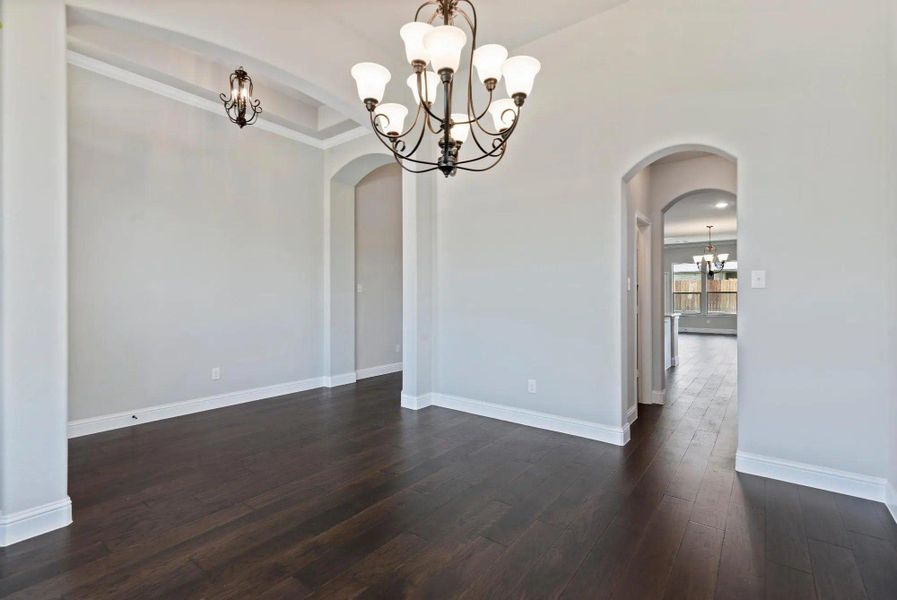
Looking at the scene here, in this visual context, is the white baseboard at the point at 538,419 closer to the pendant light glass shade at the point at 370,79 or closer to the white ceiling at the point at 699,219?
the pendant light glass shade at the point at 370,79

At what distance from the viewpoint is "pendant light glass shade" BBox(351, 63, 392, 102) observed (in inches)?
87.6

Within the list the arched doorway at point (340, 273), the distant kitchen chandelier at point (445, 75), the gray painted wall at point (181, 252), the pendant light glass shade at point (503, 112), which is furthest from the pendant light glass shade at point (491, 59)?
the gray painted wall at point (181, 252)

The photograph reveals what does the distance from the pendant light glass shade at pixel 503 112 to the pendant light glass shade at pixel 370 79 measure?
633 mm

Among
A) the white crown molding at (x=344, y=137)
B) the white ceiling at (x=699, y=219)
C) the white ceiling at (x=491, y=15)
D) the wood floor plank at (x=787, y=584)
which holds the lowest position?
the wood floor plank at (x=787, y=584)

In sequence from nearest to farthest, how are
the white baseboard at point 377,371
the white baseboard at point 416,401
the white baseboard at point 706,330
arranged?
the white baseboard at point 416,401
the white baseboard at point 377,371
the white baseboard at point 706,330

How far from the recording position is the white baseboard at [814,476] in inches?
96.2

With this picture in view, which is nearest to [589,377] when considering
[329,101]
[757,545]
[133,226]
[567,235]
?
[567,235]

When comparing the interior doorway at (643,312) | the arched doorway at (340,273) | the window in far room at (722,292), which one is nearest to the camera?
the interior doorway at (643,312)

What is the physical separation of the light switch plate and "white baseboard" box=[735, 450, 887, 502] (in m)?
1.12

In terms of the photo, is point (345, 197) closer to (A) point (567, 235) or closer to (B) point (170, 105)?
(B) point (170, 105)

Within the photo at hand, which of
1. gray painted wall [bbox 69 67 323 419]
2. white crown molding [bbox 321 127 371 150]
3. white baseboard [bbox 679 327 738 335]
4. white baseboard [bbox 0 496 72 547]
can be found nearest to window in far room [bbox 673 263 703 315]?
white baseboard [bbox 679 327 738 335]

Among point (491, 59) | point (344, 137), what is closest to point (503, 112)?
point (491, 59)

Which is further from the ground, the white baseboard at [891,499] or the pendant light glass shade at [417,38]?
the pendant light glass shade at [417,38]

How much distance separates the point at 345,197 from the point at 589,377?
3.84 m
